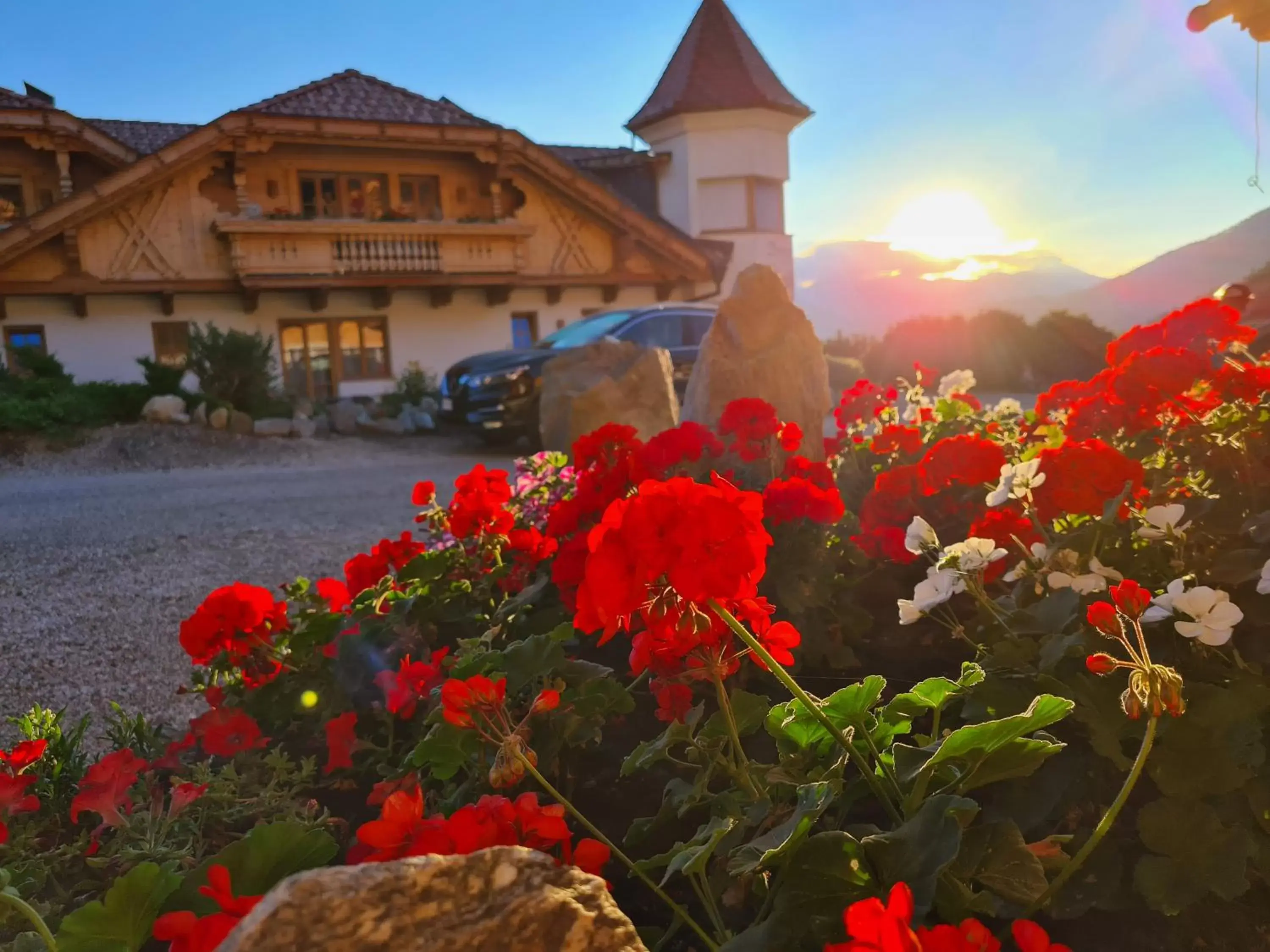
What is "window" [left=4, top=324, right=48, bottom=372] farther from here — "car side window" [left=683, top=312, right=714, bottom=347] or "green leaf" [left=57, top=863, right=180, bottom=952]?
"green leaf" [left=57, top=863, right=180, bottom=952]

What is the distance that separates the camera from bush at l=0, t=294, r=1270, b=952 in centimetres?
123

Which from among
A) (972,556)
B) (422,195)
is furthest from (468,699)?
(422,195)

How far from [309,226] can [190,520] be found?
1026cm

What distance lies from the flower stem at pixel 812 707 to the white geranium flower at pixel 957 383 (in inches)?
161

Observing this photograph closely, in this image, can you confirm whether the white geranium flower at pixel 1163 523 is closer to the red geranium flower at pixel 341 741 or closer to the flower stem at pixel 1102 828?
the flower stem at pixel 1102 828

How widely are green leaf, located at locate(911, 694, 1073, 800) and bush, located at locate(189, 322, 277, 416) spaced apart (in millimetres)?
13544

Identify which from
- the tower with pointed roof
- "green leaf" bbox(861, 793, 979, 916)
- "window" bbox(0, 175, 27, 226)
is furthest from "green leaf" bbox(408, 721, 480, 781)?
the tower with pointed roof

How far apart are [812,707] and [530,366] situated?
10.7 meters

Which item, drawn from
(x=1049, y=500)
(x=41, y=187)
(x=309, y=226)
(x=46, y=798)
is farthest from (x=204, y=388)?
(x=1049, y=500)

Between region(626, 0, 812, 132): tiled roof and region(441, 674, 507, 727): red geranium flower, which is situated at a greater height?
region(626, 0, 812, 132): tiled roof

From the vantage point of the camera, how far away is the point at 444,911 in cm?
102

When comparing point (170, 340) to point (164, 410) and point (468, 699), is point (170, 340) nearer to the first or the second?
point (164, 410)

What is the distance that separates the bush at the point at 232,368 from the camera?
13.4m

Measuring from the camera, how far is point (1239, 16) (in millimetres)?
3287
